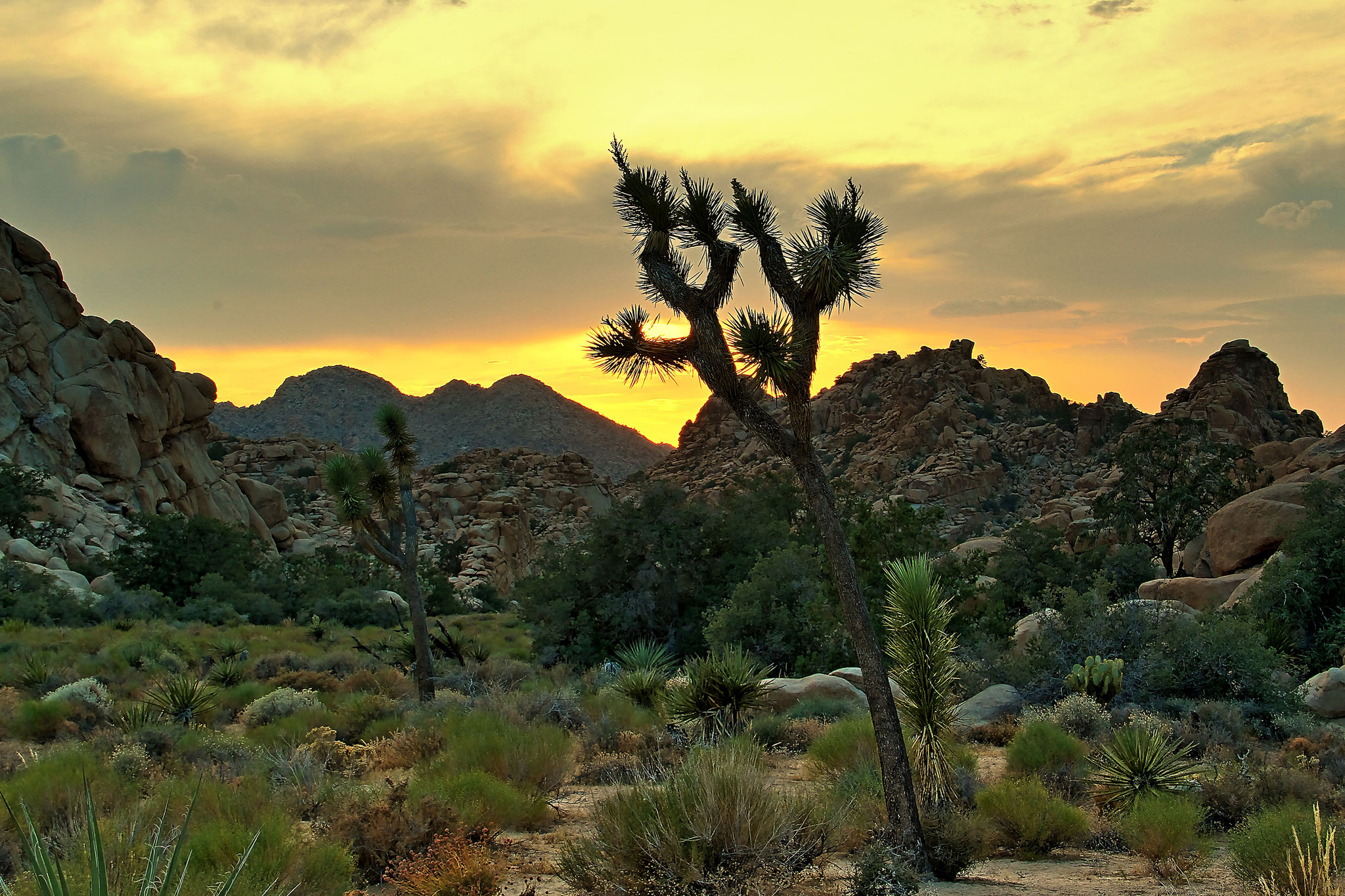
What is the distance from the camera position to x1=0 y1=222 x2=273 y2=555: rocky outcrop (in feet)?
141

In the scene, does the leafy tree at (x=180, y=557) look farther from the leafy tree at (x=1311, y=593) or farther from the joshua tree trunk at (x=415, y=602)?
the leafy tree at (x=1311, y=593)

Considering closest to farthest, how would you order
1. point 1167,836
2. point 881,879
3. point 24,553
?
point 881,879, point 1167,836, point 24,553

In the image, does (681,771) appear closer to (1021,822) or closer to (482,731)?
(1021,822)

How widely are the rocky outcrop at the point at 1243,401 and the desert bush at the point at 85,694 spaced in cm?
5803

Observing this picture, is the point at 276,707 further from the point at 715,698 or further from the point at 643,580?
the point at 643,580

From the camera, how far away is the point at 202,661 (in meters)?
21.8

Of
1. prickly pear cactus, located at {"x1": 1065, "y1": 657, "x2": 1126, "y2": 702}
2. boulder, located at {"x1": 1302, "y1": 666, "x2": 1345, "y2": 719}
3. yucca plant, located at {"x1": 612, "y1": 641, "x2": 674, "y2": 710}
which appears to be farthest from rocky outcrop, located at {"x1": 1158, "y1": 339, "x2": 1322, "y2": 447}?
yucca plant, located at {"x1": 612, "y1": 641, "x2": 674, "y2": 710}

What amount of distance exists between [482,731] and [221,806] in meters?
3.76

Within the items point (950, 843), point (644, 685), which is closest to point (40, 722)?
point (644, 685)

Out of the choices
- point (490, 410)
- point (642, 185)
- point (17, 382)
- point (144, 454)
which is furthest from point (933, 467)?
point (490, 410)

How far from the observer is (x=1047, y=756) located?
10719 millimetres

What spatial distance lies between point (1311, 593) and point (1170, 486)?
14694mm

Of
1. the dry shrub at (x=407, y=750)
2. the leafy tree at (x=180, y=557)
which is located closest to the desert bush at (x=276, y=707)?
the dry shrub at (x=407, y=750)

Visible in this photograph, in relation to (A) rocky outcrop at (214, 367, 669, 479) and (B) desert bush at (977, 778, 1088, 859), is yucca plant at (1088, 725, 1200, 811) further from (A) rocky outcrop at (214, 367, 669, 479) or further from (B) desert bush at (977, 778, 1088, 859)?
(A) rocky outcrop at (214, 367, 669, 479)
